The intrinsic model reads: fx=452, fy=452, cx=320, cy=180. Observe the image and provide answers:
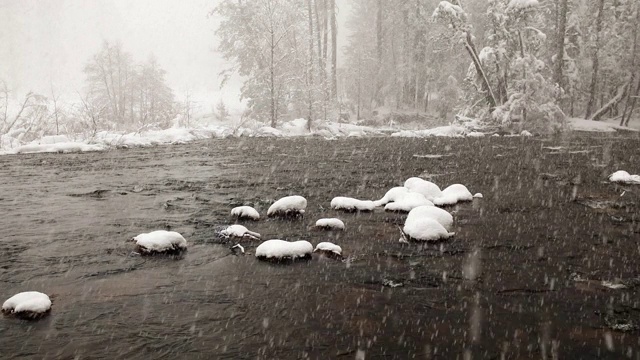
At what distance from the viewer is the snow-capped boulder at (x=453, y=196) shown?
285 inches

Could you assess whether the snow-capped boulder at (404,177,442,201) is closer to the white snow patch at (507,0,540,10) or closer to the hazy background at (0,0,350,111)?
the white snow patch at (507,0,540,10)

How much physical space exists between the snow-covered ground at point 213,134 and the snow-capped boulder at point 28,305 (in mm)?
12836

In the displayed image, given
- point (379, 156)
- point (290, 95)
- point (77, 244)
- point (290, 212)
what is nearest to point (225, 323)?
point (77, 244)

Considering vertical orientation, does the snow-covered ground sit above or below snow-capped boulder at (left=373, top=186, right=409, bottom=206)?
above

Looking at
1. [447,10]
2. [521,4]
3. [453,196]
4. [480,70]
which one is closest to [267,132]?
[447,10]

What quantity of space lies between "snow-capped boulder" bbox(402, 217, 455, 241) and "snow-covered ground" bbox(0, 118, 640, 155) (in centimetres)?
1305

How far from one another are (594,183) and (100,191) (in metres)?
9.55

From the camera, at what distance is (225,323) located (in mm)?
3426

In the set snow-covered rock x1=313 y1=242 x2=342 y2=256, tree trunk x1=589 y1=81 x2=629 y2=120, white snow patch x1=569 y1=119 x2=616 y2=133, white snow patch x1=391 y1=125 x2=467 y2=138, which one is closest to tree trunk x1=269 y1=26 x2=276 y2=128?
white snow patch x1=391 y1=125 x2=467 y2=138

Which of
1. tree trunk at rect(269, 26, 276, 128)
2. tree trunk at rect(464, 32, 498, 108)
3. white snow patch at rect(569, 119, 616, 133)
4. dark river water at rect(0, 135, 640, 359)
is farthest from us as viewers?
white snow patch at rect(569, 119, 616, 133)

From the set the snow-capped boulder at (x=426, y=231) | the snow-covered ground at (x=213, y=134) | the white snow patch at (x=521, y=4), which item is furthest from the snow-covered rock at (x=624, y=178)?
the white snow patch at (x=521, y=4)

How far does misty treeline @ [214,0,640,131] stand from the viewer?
23312 millimetres

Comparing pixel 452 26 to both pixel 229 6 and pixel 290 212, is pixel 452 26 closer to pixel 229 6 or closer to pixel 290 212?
pixel 229 6

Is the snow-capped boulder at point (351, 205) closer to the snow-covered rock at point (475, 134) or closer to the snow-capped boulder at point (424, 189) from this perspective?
the snow-capped boulder at point (424, 189)
